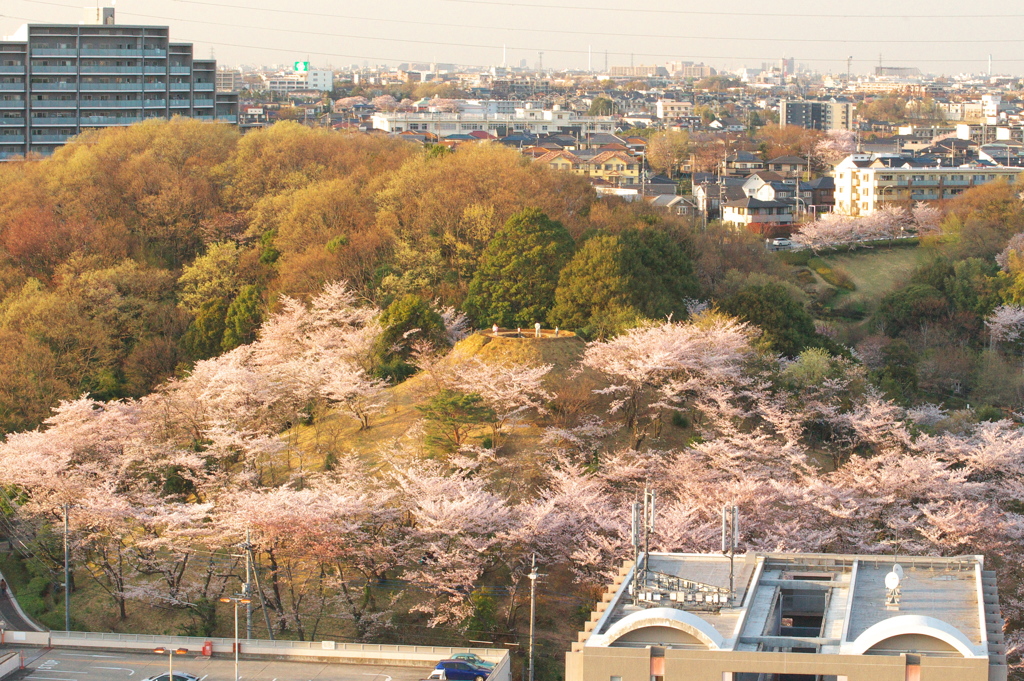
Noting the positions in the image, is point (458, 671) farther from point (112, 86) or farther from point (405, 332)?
point (112, 86)

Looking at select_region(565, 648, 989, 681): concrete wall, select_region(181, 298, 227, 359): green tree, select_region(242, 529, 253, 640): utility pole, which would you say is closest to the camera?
select_region(565, 648, 989, 681): concrete wall

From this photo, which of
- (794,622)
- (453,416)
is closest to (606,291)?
(453,416)

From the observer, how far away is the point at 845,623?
1577 cm

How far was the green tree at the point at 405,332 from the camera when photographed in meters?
31.9

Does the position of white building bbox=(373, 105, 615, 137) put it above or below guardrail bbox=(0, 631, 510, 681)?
above

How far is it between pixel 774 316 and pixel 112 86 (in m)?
34.4

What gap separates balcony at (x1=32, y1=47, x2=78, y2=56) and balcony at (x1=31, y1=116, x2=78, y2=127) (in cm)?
246

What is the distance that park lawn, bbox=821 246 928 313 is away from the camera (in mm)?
47969

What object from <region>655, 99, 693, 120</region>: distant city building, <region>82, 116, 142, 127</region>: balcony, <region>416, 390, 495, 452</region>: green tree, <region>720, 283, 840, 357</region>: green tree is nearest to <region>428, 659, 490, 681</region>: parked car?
<region>416, 390, 495, 452</region>: green tree

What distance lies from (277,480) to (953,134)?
88.4m

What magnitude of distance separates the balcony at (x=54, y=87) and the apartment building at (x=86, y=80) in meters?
0.04

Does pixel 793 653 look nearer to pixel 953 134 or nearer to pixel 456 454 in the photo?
pixel 456 454

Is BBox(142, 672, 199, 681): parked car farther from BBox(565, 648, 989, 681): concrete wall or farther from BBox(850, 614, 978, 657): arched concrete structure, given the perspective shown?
BBox(850, 614, 978, 657): arched concrete structure

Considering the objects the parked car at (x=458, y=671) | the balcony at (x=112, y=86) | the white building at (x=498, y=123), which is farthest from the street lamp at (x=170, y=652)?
the white building at (x=498, y=123)
